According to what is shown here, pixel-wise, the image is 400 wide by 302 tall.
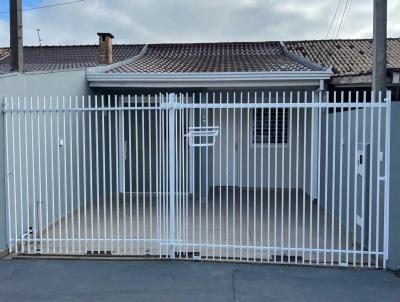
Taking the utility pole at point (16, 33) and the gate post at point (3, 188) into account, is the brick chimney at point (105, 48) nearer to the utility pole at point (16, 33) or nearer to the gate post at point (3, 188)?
the utility pole at point (16, 33)

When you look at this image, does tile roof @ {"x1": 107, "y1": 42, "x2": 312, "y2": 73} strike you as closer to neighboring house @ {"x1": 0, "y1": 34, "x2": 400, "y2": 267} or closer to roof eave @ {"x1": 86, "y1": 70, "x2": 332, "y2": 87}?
neighboring house @ {"x1": 0, "y1": 34, "x2": 400, "y2": 267}

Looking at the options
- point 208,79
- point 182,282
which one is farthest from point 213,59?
point 182,282

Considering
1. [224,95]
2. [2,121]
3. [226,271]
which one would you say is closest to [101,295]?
[226,271]

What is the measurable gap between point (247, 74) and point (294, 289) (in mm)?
5157

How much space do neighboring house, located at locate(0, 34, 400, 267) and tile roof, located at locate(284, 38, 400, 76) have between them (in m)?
0.06

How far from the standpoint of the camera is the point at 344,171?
6969 mm

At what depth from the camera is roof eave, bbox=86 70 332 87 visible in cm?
874

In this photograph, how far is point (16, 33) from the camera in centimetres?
604

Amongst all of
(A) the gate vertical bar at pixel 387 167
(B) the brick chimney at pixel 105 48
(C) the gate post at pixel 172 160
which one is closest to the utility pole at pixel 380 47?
(A) the gate vertical bar at pixel 387 167

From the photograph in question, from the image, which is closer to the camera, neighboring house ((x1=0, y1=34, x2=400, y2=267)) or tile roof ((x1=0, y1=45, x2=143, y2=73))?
neighboring house ((x1=0, y1=34, x2=400, y2=267))

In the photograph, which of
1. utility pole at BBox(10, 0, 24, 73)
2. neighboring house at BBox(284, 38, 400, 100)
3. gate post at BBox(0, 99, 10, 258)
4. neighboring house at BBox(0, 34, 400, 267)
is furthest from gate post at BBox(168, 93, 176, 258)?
neighboring house at BBox(284, 38, 400, 100)

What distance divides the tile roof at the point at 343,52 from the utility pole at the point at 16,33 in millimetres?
6441

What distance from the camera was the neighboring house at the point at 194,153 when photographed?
18.2 feet

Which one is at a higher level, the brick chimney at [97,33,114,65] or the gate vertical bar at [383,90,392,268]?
the brick chimney at [97,33,114,65]
